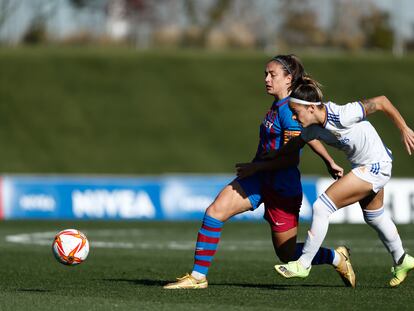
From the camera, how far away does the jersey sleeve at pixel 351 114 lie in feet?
29.7

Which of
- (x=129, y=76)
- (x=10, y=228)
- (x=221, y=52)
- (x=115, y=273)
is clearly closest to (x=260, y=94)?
(x=221, y=52)

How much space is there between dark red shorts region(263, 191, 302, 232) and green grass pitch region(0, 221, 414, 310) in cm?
63

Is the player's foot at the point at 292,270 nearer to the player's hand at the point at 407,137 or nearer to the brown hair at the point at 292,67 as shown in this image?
the player's hand at the point at 407,137

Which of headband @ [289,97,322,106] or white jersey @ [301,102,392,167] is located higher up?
headband @ [289,97,322,106]

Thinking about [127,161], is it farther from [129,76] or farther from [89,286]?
[89,286]

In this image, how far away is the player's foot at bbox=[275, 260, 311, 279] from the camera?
354 inches

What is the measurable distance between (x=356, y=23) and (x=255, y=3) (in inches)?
166

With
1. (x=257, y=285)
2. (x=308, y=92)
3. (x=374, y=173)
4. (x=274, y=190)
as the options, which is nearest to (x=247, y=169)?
(x=274, y=190)

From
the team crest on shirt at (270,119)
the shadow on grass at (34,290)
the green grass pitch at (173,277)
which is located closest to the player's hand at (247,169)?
the team crest on shirt at (270,119)

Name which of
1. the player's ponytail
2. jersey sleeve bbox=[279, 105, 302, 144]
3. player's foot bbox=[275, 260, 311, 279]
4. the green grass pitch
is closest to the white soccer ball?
the green grass pitch

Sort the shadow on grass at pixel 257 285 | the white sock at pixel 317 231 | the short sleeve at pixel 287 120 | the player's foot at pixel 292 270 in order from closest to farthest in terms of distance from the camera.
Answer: the player's foot at pixel 292 270 → the white sock at pixel 317 231 → the short sleeve at pixel 287 120 → the shadow on grass at pixel 257 285

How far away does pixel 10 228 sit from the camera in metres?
20.9

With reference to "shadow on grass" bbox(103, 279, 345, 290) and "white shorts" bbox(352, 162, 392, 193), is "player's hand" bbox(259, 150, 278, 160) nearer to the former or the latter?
"white shorts" bbox(352, 162, 392, 193)

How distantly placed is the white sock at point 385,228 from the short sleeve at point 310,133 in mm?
924
